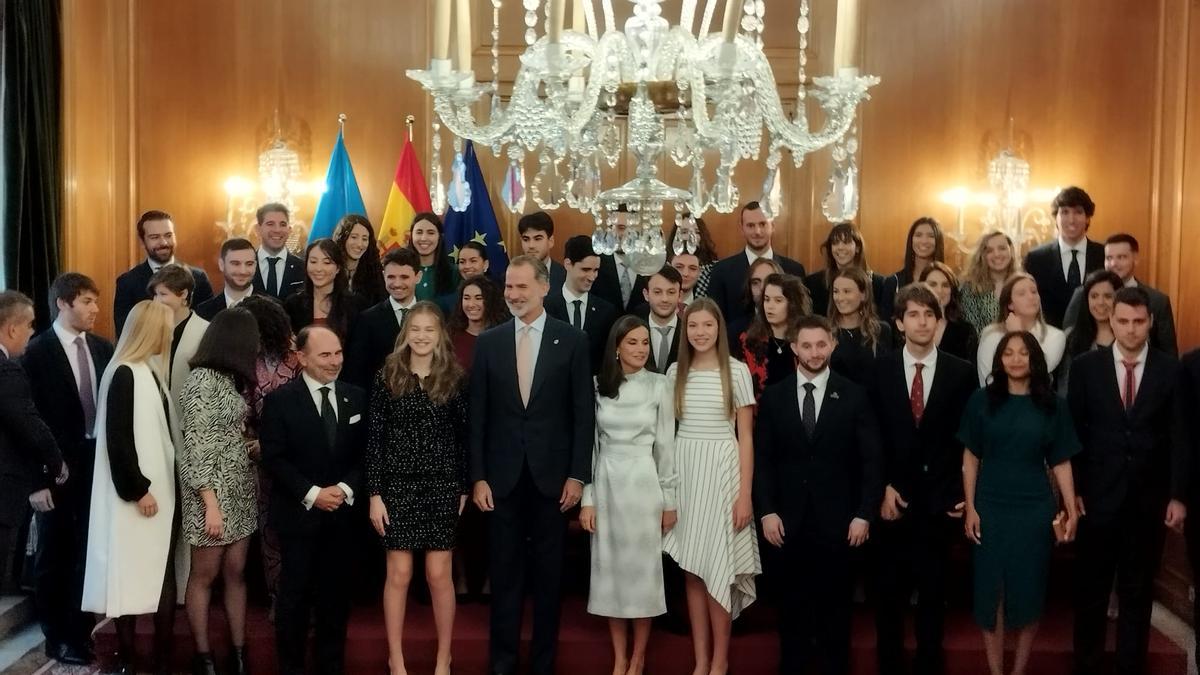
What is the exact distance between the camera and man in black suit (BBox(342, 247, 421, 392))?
20.1ft

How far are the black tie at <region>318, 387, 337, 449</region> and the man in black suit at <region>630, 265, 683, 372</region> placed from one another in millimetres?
1462

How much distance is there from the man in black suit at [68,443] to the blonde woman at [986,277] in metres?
4.24

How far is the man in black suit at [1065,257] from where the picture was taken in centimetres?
714

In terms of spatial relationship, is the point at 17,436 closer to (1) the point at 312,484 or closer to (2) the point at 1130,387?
(1) the point at 312,484

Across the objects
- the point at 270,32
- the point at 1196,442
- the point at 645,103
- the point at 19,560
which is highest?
the point at 270,32

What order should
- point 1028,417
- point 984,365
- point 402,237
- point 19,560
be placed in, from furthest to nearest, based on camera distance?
1. point 402,237
2. point 19,560
3. point 984,365
4. point 1028,417

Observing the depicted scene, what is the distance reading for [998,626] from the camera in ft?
18.1

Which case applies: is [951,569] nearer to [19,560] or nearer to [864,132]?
[864,132]

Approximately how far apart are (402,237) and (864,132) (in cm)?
313

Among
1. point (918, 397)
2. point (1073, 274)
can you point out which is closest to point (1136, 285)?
point (1073, 274)

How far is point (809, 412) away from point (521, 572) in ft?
4.56

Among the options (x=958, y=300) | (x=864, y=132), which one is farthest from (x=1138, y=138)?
(x=958, y=300)

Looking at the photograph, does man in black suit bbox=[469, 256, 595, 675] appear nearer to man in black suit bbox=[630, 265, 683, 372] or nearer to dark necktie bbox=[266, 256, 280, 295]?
man in black suit bbox=[630, 265, 683, 372]

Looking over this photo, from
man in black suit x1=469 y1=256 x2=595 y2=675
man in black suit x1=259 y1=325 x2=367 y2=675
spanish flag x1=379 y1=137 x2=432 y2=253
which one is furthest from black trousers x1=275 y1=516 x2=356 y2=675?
spanish flag x1=379 y1=137 x2=432 y2=253
